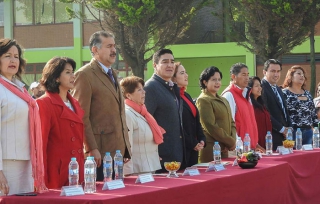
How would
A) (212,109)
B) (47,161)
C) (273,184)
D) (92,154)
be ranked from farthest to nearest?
(212,109)
(273,184)
(92,154)
(47,161)

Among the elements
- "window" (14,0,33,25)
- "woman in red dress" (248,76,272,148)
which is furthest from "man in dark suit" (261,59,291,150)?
"window" (14,0,33,25)

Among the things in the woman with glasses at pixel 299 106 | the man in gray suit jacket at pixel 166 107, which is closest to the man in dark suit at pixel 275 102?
the woman with glasses at pixel 299 106

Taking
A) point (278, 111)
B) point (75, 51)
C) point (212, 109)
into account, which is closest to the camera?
point (212, 109)

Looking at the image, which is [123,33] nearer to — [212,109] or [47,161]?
[212,109]

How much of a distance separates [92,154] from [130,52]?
44.5 feet

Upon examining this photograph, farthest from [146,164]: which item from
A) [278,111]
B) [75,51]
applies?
[75,51]

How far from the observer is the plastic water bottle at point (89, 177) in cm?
372

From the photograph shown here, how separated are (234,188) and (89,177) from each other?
120 cm

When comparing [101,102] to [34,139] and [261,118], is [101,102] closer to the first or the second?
[34,139]

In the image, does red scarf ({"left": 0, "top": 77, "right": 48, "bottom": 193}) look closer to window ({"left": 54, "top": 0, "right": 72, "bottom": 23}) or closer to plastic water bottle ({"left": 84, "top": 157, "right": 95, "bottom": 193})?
plastic water bottle ({"left": 84, "top": 157, "right": 95, "bottom": 193})

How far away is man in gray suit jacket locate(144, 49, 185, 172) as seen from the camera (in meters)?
5.54

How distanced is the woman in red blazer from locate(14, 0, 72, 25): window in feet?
68.2

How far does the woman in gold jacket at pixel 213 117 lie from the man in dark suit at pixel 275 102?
1.03 meters

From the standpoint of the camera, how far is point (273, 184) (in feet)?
16.4
